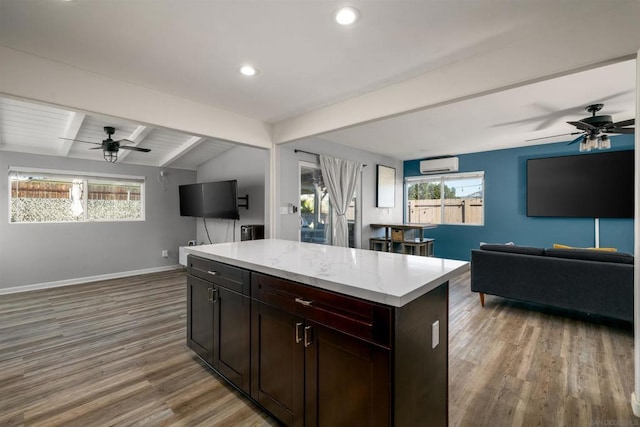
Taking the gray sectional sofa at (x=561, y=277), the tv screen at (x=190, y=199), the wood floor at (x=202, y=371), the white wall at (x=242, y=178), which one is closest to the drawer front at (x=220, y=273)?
the wood floor at (x=202, y=371)

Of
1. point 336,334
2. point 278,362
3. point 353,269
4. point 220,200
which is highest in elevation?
point 220,200

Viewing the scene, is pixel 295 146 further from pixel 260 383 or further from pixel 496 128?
pixel 260 383

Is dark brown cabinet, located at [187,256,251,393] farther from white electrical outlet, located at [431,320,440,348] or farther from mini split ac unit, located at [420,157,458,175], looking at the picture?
mini split ac unit, located at [420,157,458,175]

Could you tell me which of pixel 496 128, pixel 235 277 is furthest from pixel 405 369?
pixel 496 128

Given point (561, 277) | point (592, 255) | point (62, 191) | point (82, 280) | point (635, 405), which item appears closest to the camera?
point (635, 405)

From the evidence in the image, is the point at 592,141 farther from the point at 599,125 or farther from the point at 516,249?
the point at 516,249

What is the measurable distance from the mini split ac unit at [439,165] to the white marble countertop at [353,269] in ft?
15.5

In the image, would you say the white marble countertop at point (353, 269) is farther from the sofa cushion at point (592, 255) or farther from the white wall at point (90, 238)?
the white wall at point (90, 238)

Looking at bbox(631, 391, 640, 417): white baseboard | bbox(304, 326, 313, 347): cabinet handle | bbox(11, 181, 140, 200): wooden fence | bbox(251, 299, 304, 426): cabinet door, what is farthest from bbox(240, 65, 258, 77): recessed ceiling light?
bbox(11, 181, 140, 200): wooden fence

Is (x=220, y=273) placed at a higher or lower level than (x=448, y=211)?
lower

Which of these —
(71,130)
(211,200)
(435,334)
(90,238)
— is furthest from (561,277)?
(90,238)

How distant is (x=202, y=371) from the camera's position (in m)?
2.23

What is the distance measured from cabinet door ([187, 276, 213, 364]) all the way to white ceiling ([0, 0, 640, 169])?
5.76 feet

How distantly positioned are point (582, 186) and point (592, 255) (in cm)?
269
